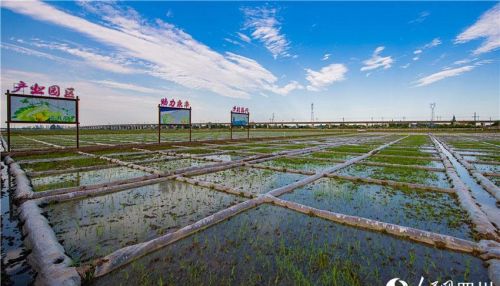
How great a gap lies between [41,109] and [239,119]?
648 inches

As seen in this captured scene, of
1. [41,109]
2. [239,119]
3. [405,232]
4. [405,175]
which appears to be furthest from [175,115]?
[405,232]

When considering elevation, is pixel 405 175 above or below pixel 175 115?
below

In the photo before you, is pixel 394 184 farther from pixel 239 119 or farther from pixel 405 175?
pixel 239 119

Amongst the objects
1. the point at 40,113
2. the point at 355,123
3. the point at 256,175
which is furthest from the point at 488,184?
the point at 355,123

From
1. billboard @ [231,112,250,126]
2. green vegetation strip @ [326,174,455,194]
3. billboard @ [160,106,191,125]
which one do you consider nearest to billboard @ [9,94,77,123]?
billboard @ [160,106,191,125]

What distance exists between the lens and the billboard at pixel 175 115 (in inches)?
760

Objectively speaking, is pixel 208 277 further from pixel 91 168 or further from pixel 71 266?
pixel 91 168

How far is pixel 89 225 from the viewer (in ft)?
13.4

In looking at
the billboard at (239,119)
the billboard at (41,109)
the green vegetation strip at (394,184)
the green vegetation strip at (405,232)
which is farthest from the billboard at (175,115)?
the green vegetation strip at (405,232)

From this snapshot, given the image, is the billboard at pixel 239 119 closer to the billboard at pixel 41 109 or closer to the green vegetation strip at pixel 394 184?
the billboard at pixel 41 109

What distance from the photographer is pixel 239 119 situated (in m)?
26.0

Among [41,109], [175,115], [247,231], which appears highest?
[175,115]

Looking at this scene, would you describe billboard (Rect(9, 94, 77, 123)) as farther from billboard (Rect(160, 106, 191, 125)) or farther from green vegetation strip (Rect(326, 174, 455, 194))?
green vegetation strip (Rect(326, 174, 455, 194))

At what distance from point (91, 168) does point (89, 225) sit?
5.58 m
